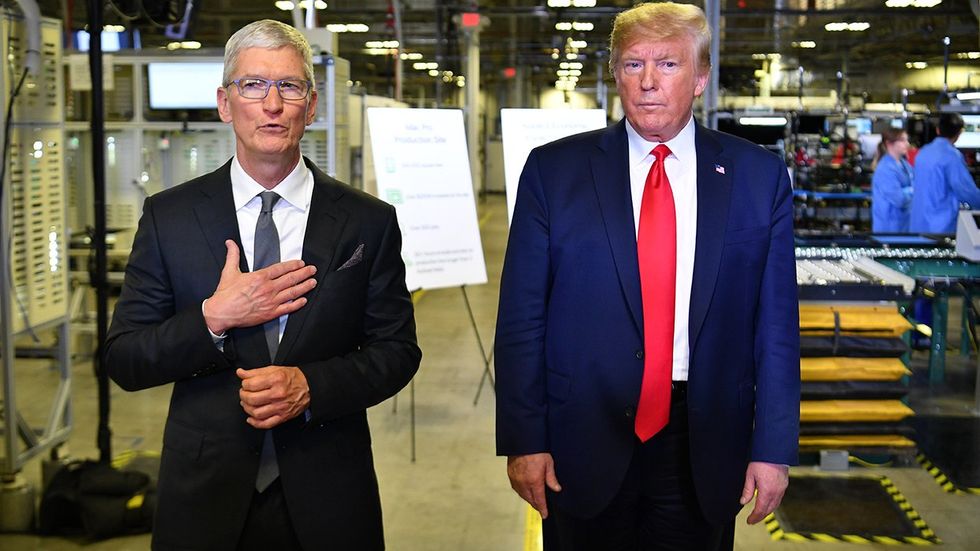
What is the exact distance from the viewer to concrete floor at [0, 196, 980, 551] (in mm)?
4055

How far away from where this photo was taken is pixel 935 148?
8.02 meters

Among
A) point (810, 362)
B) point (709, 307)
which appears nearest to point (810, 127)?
point (810, 362)

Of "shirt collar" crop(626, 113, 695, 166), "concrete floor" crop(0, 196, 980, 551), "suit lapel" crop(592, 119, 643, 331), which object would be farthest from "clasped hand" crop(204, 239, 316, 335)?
"concrete floor" crop(0, 196, 980, 551)

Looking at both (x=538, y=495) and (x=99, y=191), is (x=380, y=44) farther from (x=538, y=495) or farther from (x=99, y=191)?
(x=538, y=495)

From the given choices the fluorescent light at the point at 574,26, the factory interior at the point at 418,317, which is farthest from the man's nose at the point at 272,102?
the fluorescent light at the point at 574,26

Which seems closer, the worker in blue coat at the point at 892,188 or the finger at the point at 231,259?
the finger at the point at 231,259

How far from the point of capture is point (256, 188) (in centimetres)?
188

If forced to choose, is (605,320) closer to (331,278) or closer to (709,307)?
(709,307)

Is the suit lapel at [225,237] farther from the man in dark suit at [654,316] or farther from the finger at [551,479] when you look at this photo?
the finger at [551,479]

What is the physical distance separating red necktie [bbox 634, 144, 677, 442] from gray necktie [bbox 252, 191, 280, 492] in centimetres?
70

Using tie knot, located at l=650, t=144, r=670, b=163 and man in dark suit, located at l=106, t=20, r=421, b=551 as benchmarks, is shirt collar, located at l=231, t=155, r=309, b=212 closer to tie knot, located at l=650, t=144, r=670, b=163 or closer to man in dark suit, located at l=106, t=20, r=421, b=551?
man in dark suit, located at l=106, t=20, r=421, b=551

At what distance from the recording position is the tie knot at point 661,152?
6.65 ft

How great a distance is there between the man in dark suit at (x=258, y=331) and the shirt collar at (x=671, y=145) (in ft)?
1.86

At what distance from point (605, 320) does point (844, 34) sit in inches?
829
